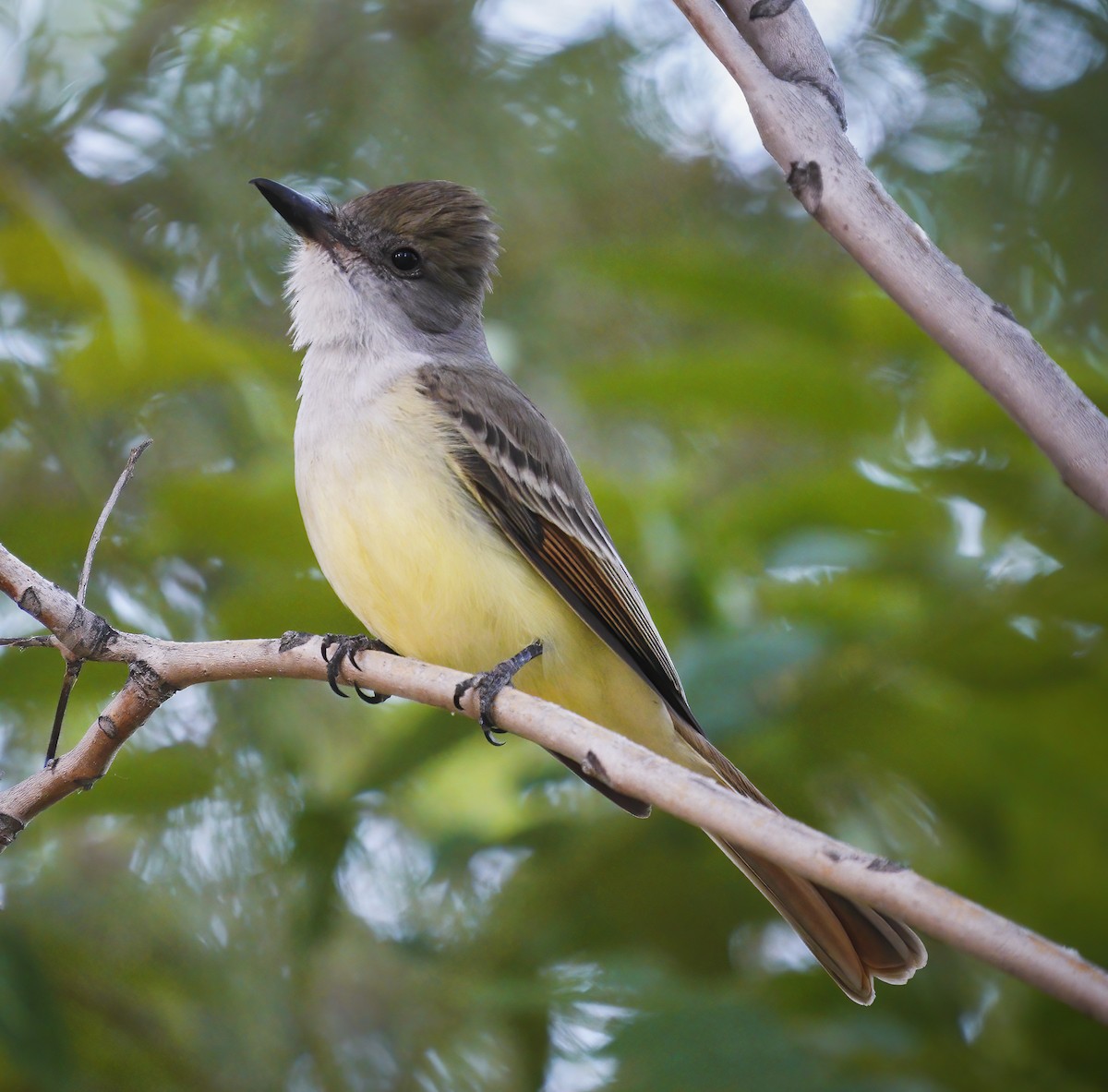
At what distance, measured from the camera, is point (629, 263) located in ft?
9.13

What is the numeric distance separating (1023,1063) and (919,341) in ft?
4.76

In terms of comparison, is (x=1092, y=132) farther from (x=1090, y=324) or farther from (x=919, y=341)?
(x=919, y=341)

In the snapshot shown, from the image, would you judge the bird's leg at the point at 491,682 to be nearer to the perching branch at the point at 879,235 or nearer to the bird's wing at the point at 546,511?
the bird's wing at the point at 546,511

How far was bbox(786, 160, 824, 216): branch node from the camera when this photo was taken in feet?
4.22

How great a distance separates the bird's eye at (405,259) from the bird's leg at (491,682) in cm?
97

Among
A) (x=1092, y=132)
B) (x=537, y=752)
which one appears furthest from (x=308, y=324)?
(x=1092, y=132)

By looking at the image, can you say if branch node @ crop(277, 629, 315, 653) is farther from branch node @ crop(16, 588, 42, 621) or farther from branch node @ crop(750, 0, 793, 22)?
branch node @ crop(750, 0, 793, 22)

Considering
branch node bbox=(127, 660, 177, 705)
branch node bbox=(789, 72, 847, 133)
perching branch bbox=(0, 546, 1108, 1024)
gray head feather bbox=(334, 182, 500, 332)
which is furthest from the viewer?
gray head feather bbox=(334, 182, 500, 332)

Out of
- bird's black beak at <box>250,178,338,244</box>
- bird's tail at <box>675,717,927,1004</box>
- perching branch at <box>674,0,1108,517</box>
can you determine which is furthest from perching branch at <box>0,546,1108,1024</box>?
bird's black beak at <box>250,178,338,244</box>

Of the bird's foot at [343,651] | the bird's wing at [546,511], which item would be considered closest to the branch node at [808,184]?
the bird's foot at [343,651]

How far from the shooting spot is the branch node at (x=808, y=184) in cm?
129

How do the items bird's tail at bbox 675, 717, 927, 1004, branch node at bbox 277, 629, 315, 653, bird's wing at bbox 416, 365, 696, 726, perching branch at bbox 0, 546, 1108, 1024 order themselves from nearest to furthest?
perching branch at bbox 0, 546, 1108, 1024 < branch node at bbox 277, 629, 315, 653 < bird's tail at bbox 675, 717, 927, 1004 < bird's wing at bbox 416, 365, 696, 726

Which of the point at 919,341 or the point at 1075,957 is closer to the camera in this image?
the point at 1075,957

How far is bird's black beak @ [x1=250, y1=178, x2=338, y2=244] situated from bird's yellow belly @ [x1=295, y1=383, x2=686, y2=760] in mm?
509
